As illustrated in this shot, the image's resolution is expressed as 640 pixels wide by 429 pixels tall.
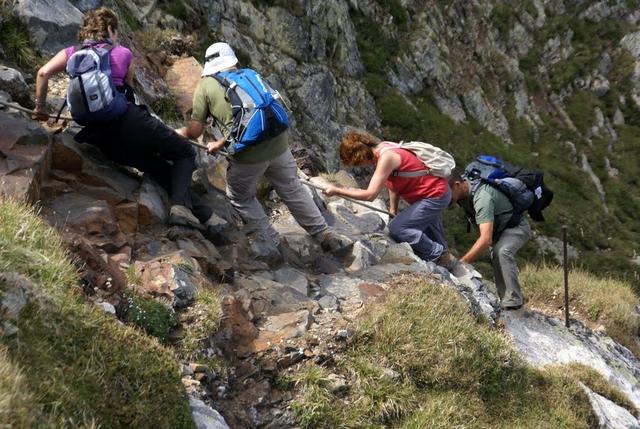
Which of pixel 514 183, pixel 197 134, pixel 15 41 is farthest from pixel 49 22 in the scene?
pixel 514 183

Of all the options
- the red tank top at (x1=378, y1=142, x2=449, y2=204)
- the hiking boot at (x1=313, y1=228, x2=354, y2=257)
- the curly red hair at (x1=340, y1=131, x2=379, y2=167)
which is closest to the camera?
the curly red hair at (x1=340, y1=131, x2=379, y2=167)

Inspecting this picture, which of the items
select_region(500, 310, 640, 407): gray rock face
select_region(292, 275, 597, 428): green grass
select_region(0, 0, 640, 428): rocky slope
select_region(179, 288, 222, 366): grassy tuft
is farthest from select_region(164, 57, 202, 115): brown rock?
select_region(500, 310, 640, 407): gray rock face

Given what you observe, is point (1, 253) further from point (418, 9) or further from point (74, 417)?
point (418, 9)

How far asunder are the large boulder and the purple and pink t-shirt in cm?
99

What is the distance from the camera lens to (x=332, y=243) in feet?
29.1

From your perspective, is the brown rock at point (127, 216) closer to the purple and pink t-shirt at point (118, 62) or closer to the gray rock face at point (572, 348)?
the purple and pink t-shirt at point (118, 62)

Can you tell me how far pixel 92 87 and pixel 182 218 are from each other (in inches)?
70.8

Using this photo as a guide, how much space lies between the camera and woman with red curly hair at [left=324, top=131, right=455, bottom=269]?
8.23 meters

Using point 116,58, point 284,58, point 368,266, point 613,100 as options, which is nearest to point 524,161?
point 613,100

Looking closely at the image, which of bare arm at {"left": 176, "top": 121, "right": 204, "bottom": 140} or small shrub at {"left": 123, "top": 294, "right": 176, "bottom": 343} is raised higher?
bare arm at {"left": 176, "top": 121, "right": 204, "bottom": 140}

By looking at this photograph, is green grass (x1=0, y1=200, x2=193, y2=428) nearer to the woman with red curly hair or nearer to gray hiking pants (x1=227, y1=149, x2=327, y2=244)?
gray hiking pants (x1=227, y1=149, x2=327, y2=244)

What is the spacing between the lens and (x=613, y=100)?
50.2 meters

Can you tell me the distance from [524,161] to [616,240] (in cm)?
760

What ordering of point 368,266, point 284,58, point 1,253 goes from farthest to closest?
point 284,58 < point 368,266 < point 1,253
